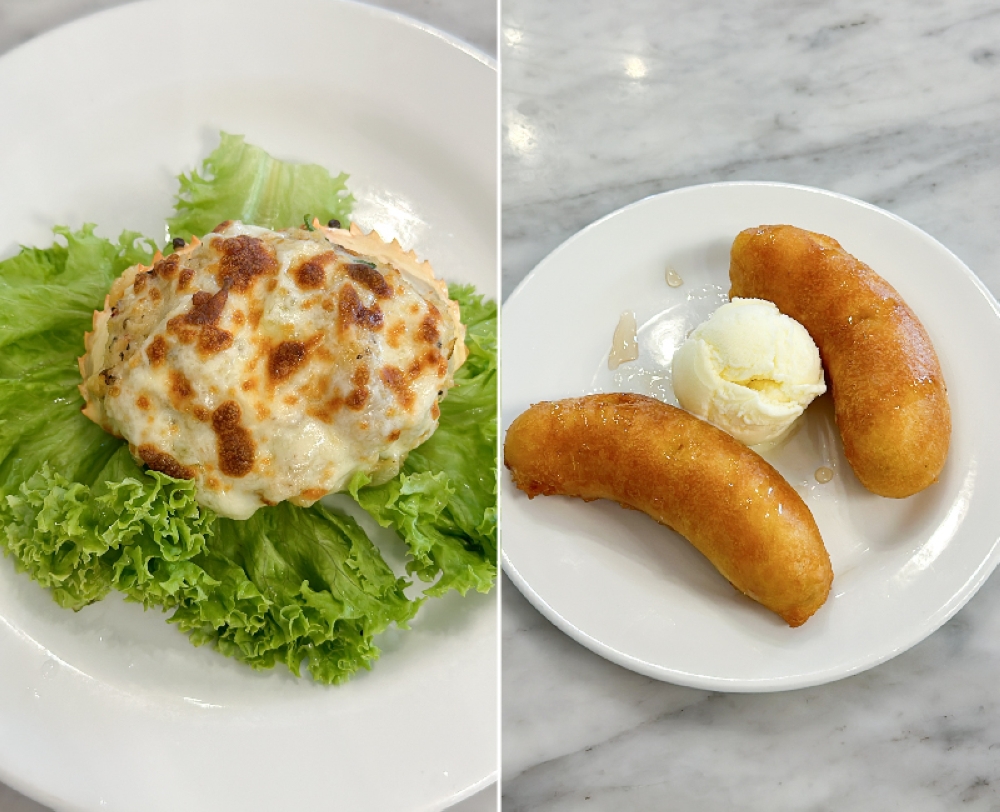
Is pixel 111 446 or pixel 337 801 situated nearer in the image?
pixel 337 801

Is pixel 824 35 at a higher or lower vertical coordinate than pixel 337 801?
higher

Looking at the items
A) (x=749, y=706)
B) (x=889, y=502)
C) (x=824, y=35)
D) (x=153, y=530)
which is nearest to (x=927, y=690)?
(x=749, y=706)

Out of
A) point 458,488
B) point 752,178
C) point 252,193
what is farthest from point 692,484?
point 252,193

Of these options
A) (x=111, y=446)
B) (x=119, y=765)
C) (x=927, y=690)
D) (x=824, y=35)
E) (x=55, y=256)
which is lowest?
(x=119, y=765)

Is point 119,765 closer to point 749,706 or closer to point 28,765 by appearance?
point 28,765

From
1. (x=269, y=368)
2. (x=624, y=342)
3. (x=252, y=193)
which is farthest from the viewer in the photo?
(x=252, y=193)

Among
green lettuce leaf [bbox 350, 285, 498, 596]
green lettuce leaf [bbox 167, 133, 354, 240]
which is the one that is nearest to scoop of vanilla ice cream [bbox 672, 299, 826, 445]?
green lettuce leaf [bbox 350, 285, 498, 596]

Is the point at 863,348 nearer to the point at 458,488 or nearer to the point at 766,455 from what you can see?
the point at 766,455

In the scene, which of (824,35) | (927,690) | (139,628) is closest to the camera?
(927,690)
